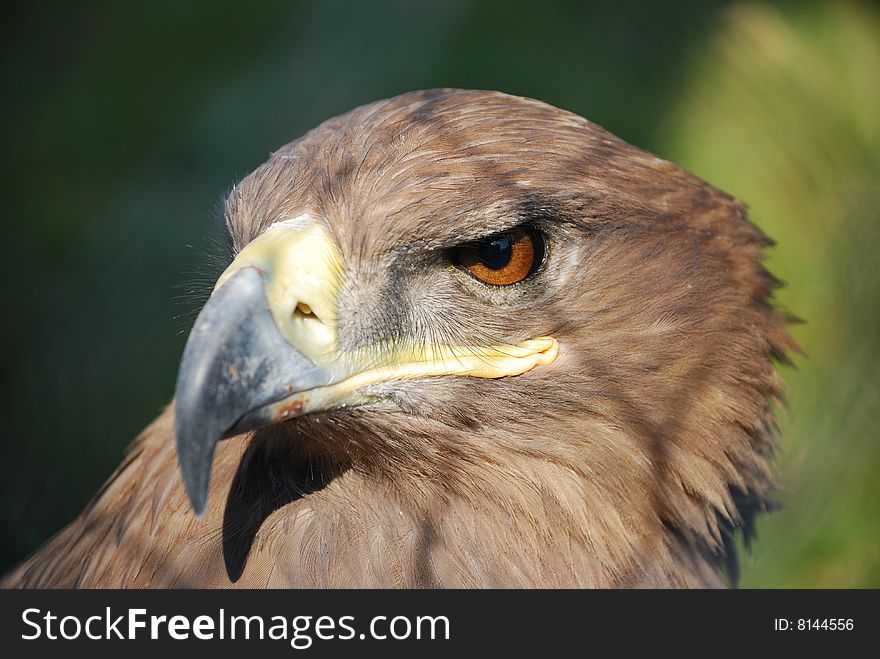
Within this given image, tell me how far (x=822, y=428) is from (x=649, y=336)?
709 millimetres

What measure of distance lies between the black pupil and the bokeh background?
0.76m

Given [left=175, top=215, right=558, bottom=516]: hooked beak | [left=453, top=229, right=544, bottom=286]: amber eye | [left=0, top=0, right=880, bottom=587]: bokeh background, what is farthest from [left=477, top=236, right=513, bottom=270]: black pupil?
[left=0, top=0, right=880, bottom=587]: bokeh background

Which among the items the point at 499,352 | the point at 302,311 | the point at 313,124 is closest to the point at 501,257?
the point at 499,352

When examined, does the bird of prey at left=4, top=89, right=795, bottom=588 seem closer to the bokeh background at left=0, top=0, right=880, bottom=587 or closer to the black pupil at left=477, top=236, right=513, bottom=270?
the black pupil at left=477, top=236, right=513, bottom=270

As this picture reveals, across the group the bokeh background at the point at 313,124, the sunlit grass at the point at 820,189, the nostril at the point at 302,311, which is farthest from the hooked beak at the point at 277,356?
the sunlit grass at the point at 820,189

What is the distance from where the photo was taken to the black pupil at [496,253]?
223 cm

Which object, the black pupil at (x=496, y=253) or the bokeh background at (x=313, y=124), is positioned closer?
the black pupil at (x=496, y=253)

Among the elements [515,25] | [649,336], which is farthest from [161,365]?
[649,336]

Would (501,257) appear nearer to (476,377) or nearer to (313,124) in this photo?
(476,377)

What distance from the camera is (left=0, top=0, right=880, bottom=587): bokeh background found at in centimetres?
277

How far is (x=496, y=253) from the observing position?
224 centimetres

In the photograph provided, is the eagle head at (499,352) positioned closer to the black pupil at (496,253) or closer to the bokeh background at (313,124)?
the black pupil at (496,253)

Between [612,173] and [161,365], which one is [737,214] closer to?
[612,173]
